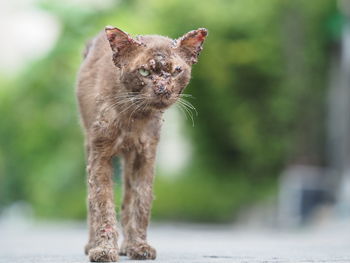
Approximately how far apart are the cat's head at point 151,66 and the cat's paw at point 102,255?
1.18 m

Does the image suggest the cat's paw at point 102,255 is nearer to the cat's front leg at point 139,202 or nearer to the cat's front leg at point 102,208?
the cat's front leg at point 102,208

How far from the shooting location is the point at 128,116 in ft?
24.6

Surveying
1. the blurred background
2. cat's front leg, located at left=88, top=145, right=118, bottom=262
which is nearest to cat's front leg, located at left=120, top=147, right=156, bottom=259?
cat's front leg, located at left=88, top=145, right=118, bottom=262

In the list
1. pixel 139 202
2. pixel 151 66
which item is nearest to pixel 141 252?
pixel 139 202

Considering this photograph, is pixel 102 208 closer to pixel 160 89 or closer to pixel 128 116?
pixel 128 116

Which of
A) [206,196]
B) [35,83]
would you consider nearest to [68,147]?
[35,83]

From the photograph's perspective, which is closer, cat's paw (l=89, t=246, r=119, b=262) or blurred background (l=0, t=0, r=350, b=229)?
cat's paw (l=89, t=246, r=119, b=262)

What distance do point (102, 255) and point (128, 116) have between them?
1.19 metres

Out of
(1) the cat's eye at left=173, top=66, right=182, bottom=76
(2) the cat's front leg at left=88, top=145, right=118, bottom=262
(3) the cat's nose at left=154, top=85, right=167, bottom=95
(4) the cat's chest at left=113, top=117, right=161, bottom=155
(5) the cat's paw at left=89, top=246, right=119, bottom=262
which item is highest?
(1) the cat's eye at left=173, top=66, right=182, bottom=76

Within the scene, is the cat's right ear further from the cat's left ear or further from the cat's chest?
the cat's chest

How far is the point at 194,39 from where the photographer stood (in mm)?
7363

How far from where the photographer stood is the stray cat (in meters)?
7.04

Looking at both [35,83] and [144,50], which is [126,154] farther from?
[35,83]

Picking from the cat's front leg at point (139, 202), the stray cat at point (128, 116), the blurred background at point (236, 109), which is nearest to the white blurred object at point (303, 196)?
the blurred background at point (236, 109)
